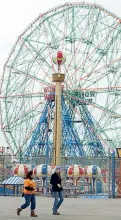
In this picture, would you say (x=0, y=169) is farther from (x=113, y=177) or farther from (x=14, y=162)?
(x=113, y=177)

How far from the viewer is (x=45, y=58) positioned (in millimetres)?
51312

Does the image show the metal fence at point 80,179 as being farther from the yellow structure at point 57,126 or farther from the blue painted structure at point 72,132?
the blue painted structure at point 72,132

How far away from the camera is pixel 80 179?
34469mm

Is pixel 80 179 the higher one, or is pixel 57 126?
pixel 57 126

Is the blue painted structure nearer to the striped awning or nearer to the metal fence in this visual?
the metal fence

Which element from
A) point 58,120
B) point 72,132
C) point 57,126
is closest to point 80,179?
point 57,126

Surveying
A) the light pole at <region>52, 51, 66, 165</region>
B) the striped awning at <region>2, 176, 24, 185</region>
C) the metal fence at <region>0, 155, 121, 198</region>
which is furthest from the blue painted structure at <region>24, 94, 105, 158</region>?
the striped awning at <region>2, 176, 24, 185</region>

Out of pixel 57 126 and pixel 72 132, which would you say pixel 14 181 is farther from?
pixel 72 132

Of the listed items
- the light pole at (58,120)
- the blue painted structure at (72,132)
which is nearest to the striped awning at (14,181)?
the light pole at (58,120)

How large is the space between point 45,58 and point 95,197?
80.6 ft

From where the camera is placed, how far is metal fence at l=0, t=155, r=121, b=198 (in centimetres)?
2747

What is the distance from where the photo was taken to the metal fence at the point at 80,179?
90.1 ft

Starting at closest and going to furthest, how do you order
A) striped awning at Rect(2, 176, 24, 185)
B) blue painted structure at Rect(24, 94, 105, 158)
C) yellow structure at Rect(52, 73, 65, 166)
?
striped awning at Rect(2, 176, 24, 185) < yellow structure at Rect(52, 73, 65, 166) < blue painted structure at Rect(24, 94, 105, 158)

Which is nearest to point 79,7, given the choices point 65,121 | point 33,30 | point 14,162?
point 33,30
